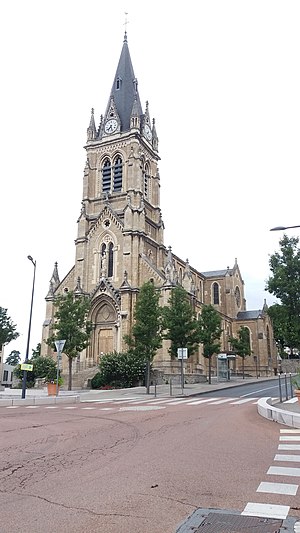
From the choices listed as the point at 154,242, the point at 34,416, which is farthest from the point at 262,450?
the point at 154,242

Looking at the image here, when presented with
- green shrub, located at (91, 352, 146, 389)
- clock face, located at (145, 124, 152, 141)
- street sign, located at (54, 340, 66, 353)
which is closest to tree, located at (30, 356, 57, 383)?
green shrub, located at (91, 352, 146, 389)

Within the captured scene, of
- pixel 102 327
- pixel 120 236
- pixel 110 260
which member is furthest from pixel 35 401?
pixel 120 236

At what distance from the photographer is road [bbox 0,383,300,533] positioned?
4.22 meters

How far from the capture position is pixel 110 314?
41.9 meters

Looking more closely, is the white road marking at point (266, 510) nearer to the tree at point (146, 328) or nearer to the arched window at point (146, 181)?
the tree at point (146, 328)

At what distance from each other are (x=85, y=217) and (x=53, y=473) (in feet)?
135

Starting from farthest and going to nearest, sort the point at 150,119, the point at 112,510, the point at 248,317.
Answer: the point at 248,317, the point at 150,119, the point at 112,510

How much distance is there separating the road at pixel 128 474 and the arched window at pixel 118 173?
38.5m

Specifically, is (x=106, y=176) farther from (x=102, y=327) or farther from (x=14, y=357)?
(x=14, y=357)

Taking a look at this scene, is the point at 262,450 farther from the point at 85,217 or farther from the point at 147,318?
the point at 85,217

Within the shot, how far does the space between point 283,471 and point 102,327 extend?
3648 centimetres

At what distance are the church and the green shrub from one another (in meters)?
4.62

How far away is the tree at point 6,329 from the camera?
132 feet

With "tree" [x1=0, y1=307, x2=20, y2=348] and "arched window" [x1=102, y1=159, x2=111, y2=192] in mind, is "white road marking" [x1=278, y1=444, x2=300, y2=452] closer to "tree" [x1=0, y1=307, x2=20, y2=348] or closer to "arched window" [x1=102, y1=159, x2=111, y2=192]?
"tree" [x1=0, y1=307, x2=20, y2=348]
